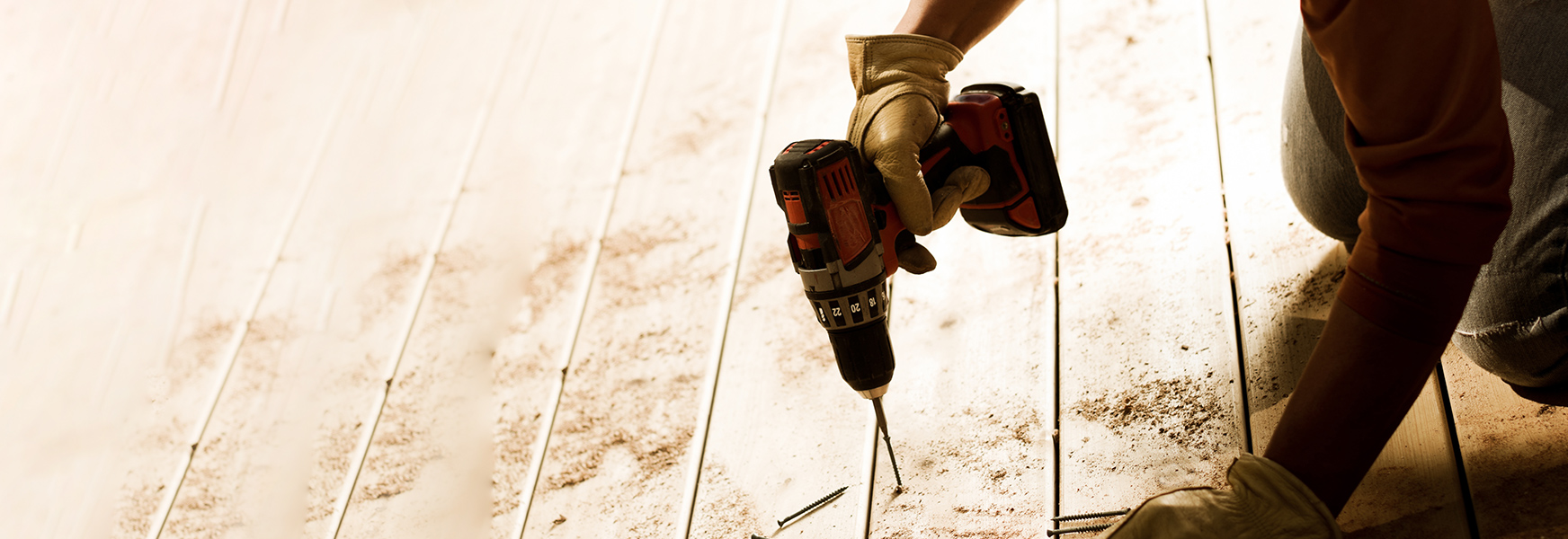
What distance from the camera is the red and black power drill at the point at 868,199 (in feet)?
3.67

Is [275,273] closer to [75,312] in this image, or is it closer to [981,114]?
[75,312]

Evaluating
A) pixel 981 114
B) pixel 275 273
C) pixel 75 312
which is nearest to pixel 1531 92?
pixel 981 114

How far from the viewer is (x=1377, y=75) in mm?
874

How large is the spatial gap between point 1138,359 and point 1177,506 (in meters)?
0.40

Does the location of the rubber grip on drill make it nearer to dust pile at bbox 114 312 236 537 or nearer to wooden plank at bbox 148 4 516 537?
wooden plank at bbox 148 4 516 537

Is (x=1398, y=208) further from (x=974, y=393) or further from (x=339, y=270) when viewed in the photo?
(x=339, y=270)

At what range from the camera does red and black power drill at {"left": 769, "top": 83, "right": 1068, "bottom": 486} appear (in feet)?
3.67

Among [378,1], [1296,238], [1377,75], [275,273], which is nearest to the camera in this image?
[1377,75]

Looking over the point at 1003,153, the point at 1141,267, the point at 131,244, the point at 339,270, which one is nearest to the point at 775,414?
the point at 1003,153

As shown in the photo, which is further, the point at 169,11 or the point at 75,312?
the point at 169,11

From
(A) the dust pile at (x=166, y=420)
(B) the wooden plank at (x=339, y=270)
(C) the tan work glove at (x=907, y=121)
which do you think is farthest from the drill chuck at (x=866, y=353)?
(A) the dust pile at (x=166, y=420)

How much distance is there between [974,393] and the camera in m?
1.43

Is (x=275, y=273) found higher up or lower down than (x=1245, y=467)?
lower down

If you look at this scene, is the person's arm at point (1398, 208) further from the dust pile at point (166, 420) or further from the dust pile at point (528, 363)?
the dust pile at point (166, 420)
